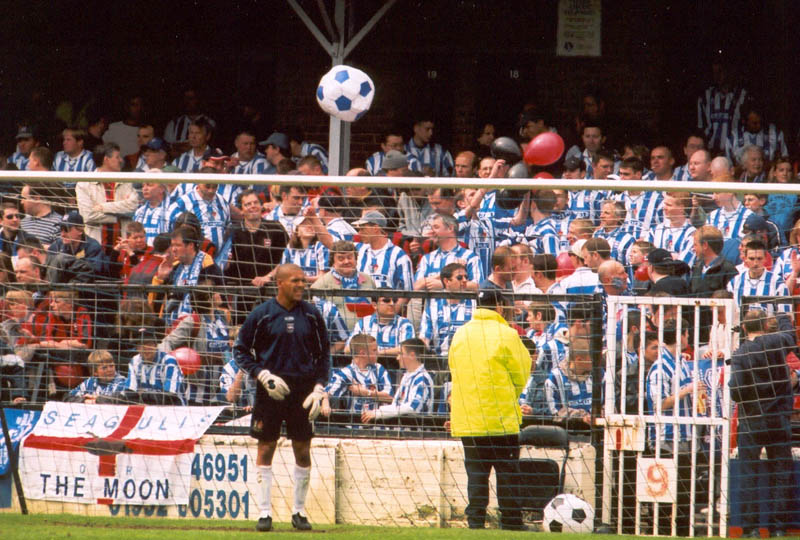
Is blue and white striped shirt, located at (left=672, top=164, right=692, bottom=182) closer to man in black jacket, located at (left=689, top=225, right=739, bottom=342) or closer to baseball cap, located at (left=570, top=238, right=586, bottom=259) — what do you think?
man in black jacket, located at (left=689, top=225, right=739, bottom=342)

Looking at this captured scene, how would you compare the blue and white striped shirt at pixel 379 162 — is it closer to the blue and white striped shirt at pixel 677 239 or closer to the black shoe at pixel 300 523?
the blue and white striped shirt at pixel 677 239

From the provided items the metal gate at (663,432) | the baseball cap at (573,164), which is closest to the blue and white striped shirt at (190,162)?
the baseball cap at (573,164)

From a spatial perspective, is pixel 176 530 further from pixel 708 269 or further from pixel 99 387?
pixel 708 269

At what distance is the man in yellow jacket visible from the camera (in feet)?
24.5

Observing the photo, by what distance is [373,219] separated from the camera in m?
8.22

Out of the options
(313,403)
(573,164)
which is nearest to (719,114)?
(573,164)

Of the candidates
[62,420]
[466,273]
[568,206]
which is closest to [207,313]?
[62,420]

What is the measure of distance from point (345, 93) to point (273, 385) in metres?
3.88

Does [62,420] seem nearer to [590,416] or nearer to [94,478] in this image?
[94,478]

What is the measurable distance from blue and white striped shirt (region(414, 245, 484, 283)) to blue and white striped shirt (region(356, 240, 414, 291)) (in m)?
0.11

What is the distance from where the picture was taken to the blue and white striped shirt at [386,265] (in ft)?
27.6

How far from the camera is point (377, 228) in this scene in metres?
8.27

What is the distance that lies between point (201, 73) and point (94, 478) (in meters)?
7.30

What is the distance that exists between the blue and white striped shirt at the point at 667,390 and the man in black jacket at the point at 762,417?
32cm
